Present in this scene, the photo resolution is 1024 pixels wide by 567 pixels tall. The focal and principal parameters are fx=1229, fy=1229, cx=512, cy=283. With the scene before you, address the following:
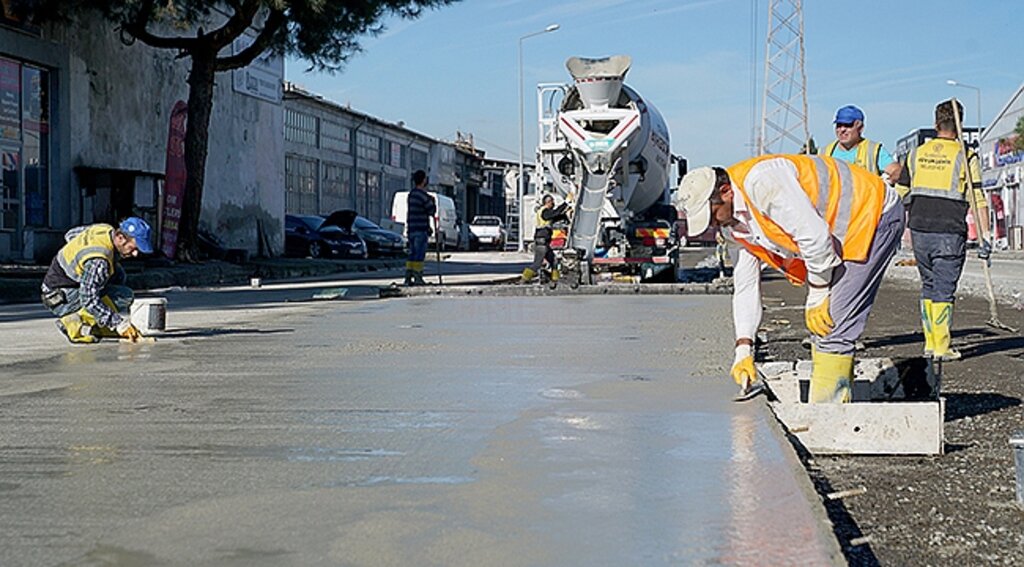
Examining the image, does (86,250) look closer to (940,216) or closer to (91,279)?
(91,279)

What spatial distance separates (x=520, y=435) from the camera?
16.4 feet

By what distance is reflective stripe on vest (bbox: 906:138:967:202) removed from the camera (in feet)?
27.5

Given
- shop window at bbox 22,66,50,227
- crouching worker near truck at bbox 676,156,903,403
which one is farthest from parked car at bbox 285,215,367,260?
crouching worker near truck at bbox 676,156,903,403

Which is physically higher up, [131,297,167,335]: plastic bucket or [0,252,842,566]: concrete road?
[131,297,167,335]: plastic bucket

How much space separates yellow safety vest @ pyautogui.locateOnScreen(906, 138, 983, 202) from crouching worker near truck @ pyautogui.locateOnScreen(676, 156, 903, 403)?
113 inches

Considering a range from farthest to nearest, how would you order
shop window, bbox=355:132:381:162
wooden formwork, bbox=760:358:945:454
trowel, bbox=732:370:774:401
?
shop window, bbox=355:132:381:162 → trowel, bbox=732:370:774:401 → wooden formwork, bbox=760:358:945:454

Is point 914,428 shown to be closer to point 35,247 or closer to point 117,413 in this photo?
point 117,413

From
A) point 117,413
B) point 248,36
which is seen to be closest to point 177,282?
point 248,36

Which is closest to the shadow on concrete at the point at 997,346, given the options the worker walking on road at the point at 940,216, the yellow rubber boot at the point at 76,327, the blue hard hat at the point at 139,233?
the worker walking on road at the point at 940,216

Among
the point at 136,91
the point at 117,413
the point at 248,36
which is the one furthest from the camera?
the point at 248,36

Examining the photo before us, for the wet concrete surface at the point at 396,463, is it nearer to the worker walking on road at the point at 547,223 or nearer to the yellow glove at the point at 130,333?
the yellow glove at the point at 130,333

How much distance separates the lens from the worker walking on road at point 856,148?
7926 mm

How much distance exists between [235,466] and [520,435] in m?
1.18

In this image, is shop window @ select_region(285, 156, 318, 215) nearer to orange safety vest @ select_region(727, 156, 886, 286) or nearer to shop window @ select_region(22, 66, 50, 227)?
shop window @ select_region(22, 66, 50, 227)
